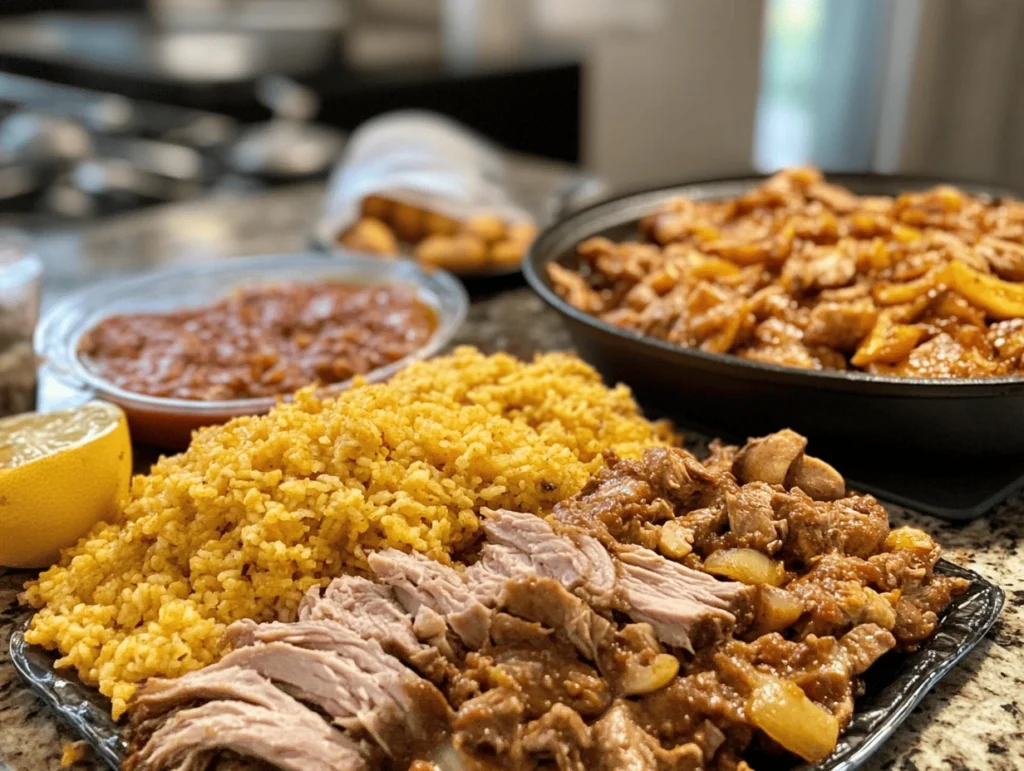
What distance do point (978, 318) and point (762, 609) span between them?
0.83m

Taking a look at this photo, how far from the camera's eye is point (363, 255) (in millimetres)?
2520

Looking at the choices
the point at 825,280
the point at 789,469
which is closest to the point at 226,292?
the point at 825,280

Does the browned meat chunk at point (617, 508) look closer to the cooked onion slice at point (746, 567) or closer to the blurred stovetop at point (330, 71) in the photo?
the cooked onion slice at point (746, 567)

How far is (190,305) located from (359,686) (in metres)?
1.56

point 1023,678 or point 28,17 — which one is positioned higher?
point 28,17

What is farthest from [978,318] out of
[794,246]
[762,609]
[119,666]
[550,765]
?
[119,666]

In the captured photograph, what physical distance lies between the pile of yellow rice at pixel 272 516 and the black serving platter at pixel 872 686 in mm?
26

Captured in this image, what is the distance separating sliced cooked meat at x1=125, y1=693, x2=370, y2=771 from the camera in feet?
3.18

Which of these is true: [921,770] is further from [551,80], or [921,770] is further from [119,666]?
[551,80]

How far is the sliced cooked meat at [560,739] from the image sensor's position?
966 millimetres

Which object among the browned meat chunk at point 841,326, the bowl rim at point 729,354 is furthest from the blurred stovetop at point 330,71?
the browned meat chunk at point 841,326

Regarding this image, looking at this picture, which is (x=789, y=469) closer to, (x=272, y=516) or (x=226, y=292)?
(x=272, y=516)

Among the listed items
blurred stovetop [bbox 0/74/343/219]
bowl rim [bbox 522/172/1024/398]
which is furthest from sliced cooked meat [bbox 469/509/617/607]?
blurred stovetop [bbox 0/74/343/219]

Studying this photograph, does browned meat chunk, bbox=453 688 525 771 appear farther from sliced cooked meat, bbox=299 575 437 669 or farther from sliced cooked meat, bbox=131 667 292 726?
sliced cooked meat, bbox=131 667 292 726
